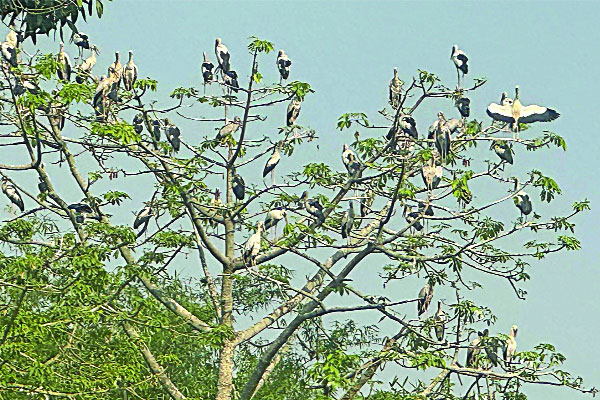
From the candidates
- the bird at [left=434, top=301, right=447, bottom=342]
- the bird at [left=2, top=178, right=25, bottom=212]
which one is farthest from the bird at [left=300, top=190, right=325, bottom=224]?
the bird at [left=2, top=178, right=25, bottom=212]

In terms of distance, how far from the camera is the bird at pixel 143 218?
13828 millimetres

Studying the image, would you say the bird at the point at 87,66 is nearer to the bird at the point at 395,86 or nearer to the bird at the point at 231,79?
the bird at the point at 231,79

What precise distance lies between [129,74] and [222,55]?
1235 mm

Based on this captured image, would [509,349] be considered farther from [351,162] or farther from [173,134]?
[173,134]

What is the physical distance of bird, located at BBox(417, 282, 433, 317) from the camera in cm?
1327

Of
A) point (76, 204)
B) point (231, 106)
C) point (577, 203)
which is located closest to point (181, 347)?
point (76, 204)

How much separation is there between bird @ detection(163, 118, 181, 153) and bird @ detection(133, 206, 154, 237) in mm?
865

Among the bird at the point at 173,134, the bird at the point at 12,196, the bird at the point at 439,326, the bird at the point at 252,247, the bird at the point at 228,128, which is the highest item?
the bird at the point at 228,128

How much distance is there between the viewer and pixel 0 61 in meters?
11.7

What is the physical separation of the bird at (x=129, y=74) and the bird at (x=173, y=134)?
68 centimetres

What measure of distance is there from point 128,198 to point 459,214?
407cm

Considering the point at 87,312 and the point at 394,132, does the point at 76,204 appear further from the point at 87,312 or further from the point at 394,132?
the point at 394,132

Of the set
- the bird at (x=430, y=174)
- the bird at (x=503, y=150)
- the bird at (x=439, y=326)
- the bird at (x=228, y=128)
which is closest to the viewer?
the bird at (x=430, y=174)

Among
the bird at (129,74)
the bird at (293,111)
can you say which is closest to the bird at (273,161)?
the bird at (293,111)
